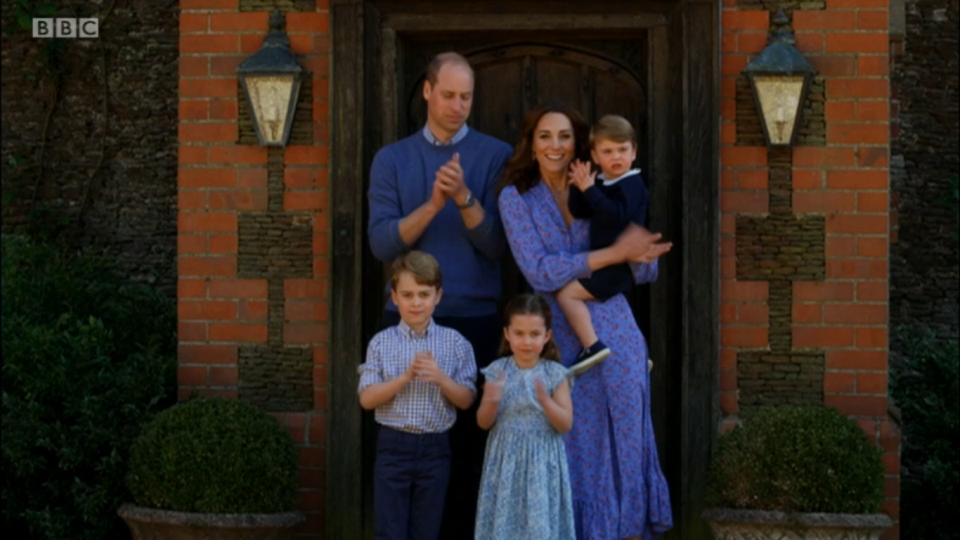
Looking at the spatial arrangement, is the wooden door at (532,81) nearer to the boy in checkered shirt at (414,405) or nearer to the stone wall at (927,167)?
the boy in checkered shirt at (414,405)

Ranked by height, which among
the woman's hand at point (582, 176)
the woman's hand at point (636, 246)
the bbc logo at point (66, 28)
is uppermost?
the bbc logo at point (66, 28)

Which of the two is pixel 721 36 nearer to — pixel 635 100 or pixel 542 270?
pixel 635 100

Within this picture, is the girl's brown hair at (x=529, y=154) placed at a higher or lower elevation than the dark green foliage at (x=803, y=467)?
higher

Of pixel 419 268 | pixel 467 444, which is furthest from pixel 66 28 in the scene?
pixel 419 268

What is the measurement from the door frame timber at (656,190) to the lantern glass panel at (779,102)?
20 cm

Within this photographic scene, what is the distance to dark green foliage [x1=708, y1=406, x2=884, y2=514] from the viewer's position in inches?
214

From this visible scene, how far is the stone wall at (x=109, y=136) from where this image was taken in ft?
34.4

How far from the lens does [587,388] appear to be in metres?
→ 5.30

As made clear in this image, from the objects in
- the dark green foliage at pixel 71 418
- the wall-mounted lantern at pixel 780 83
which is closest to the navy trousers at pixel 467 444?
the dark green foliage at pixel 71 418

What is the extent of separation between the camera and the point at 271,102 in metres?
6.10

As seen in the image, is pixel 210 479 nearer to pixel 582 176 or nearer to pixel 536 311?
pixel 536 311

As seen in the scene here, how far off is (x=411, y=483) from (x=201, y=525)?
3.12 feet

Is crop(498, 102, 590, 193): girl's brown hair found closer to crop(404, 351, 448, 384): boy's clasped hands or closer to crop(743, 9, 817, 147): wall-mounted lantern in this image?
crop(404, 351, 448, 384): boy's clasped hands

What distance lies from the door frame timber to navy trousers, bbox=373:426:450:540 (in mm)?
978
